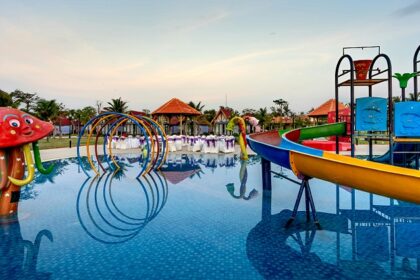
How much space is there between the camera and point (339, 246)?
472 centimetres

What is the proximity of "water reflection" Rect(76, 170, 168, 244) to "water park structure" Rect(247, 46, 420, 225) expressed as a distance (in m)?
2.85

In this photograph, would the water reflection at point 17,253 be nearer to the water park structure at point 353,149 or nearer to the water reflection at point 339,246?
the water reflection at point 339,246

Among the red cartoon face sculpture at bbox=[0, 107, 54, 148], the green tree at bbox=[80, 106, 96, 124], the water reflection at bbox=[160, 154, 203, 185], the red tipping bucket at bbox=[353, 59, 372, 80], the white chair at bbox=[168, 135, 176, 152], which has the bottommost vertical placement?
the water reflection at bbox=[160, 154, 203, 185]

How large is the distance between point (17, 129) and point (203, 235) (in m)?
4.09

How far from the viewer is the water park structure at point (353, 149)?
12.8 feet

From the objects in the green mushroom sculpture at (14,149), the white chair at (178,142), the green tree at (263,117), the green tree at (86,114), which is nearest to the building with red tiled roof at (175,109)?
the white chair at (178,142)

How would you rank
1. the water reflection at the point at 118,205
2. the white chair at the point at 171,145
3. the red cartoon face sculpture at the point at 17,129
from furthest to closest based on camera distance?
the white chair at the point at 171,145, the red cartoon face sculpture at the point at 17,129, the water reflection at the point at 118,205

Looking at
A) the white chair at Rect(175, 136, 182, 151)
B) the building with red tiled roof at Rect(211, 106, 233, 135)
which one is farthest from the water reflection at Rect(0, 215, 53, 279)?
the building with red tiled roof at Rect(211, 106, 233, 135)

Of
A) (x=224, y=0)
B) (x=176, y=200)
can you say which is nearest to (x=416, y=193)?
(x=176, y=200)

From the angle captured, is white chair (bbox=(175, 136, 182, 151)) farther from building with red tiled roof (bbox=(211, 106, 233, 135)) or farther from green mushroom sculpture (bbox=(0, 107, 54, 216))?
building with red tiled roof (bbox=(211, 106, 233, 135))

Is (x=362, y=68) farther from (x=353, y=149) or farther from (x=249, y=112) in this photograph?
(x=249, y=112)

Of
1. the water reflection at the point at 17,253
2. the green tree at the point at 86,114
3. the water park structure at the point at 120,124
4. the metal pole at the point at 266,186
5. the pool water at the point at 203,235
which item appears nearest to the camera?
the water reflection at the point at 17,253

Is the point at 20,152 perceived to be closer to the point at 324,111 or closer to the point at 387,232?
the point at 387,232

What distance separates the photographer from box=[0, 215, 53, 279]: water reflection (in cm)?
386
